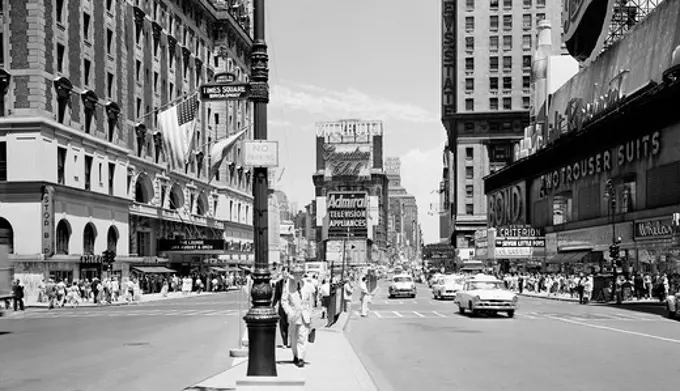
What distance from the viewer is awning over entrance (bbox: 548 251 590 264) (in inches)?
2714

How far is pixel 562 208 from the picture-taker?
3031 inches

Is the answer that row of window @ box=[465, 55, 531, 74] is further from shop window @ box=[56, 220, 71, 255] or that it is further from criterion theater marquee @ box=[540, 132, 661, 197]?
shop window @ box=[56, 220, 71, 255]

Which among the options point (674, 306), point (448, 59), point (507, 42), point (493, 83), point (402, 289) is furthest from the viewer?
point (448, 59)

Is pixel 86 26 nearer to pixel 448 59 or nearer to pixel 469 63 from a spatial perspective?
pixel 469 63

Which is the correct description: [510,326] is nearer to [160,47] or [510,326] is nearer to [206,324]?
[206,324]

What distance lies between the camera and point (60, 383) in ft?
48.0

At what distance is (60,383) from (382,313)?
24289mm

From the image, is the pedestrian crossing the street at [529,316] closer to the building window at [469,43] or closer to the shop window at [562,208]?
the shop window at [562,208]

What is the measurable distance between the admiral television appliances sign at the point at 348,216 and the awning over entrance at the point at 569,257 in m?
37.5

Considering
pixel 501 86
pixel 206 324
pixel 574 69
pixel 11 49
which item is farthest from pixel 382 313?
pixel 501 86

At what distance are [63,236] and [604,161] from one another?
40.7 m

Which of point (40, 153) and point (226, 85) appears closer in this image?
point (226, 85)

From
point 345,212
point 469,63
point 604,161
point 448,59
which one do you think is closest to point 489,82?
point 469,63

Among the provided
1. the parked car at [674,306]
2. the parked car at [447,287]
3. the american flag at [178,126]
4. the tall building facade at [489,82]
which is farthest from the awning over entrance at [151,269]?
the tall building facade at [489,82]
